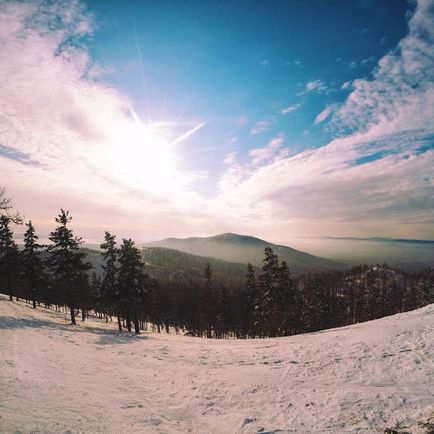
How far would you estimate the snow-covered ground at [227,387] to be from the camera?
32.4 feet

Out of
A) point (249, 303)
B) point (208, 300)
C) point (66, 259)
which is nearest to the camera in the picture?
point (66, 259)

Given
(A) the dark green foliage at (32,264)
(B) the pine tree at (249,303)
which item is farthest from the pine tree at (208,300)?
(A) the dark green foliage at (32,264)

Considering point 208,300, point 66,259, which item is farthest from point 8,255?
point 208,300

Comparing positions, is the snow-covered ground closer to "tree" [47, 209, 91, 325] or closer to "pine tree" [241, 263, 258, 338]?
"tree" [47, 209, 91, 325]

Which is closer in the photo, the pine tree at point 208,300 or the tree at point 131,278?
the tree at point 131,278

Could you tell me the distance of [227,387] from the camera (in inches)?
580

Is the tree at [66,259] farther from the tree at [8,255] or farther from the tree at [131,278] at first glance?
the tree at [8,255]

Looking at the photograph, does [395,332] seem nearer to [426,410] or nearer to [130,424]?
[426,410]

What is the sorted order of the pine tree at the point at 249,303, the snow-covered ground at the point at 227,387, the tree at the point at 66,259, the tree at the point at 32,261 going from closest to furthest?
the snow-covered ground at the point at 227,387 < the tree at the point at 66,259 < the tree at the point at 32,261 < the pine tree at the point at 249,303

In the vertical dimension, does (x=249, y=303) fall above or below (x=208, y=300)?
below

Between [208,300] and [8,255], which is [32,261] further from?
[208,300]

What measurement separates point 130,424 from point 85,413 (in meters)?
1.96

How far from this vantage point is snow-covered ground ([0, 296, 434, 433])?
988 centimetres

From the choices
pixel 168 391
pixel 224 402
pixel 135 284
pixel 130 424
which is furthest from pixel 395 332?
pixel 135 284
